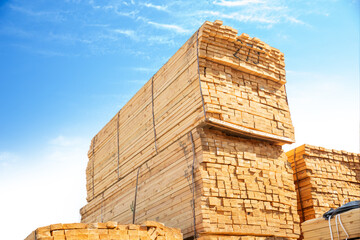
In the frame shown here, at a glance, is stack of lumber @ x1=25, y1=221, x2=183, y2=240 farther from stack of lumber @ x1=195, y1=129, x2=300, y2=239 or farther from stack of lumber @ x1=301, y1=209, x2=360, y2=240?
stack of lumber @ x1=301, y1=209, x2=360, y2=240

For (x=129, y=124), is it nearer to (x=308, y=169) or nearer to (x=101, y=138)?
(x=101, y=138)

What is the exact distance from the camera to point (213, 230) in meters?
7.45

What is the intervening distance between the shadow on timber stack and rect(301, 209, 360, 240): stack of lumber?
90 centimetres

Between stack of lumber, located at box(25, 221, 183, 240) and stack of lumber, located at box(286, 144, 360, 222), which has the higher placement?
stack of lumber, located at box(286, 144, 360, 222)

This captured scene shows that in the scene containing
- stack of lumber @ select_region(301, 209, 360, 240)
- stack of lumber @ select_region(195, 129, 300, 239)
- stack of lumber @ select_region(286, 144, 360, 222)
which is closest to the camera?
stack of lumber @ select_region(301, 209, 360, 240)

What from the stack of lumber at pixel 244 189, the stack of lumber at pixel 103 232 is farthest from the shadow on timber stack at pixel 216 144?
the stack of lumber at pixel 103 232

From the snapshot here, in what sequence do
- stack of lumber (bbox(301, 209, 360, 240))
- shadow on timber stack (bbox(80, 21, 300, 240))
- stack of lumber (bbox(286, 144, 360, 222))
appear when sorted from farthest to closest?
stack of lumber (bbox(286, 144, 360, 222)), shadow on timber stack (bbox(80, 21, 300, 240)), stack of lumber (bbox(301, 209, 360, 240))

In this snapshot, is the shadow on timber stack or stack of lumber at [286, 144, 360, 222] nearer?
the shadow on timber stack

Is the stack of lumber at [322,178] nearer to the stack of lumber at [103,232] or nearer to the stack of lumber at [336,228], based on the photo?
the stack of lumber at [336,228]

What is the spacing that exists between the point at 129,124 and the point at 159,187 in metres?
2.78

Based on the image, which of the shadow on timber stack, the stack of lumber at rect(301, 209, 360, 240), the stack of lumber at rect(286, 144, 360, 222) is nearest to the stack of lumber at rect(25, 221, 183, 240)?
the shadow on timber stack

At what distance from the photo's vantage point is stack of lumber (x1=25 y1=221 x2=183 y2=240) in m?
5.98

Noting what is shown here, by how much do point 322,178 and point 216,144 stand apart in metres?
3.79

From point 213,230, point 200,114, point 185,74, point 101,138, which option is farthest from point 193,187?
point 101,138
